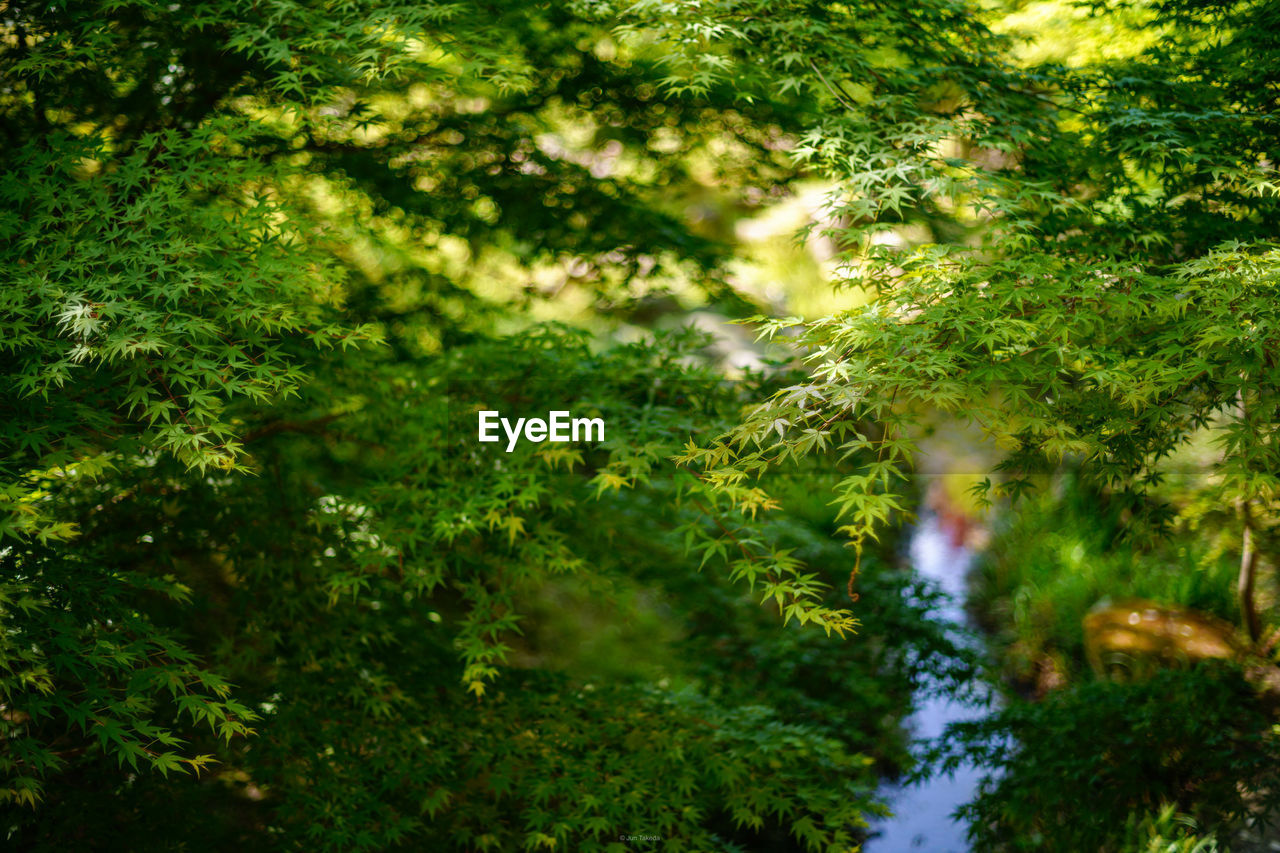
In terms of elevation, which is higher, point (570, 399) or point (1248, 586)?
point (570, 399)

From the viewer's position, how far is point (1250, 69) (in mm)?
2963

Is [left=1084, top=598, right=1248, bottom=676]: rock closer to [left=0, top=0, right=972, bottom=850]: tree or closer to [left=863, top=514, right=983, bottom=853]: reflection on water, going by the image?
[left=863, top=514, right=983, bottom=853]: reflection on water

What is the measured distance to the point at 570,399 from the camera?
3451 mm

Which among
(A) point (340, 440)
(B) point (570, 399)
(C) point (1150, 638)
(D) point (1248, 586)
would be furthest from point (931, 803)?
(A) point (340, 440)

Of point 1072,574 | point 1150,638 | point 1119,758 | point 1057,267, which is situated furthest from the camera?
point 1072,574

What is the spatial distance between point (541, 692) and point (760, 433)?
2163mm

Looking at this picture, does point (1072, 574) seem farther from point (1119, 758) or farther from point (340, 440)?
point (340, 440)

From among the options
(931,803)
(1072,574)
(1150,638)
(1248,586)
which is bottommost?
(931,803)

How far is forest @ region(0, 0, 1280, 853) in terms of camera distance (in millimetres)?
2229

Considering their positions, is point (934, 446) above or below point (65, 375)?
below

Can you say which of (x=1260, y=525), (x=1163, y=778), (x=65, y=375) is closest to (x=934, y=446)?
(x=1260, y=525)

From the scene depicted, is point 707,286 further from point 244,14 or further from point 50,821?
point 50,821

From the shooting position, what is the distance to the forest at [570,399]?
2229 millimetres

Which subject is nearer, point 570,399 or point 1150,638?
point 570,399
